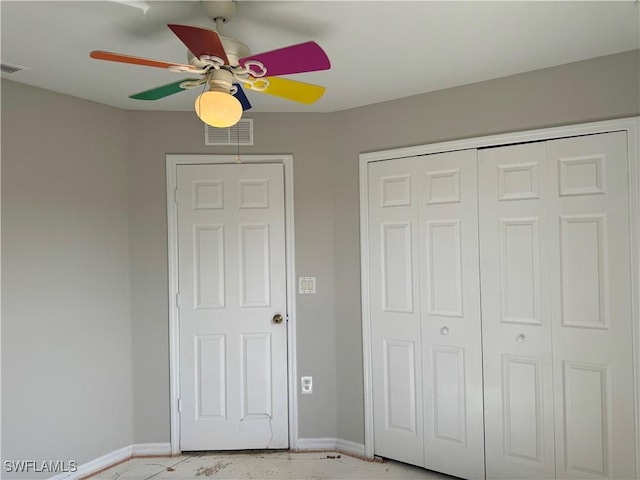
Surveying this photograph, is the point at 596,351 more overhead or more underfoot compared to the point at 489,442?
more overhead

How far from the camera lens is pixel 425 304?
111 inches

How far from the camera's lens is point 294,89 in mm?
1814

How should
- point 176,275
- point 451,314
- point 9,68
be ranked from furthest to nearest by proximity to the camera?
1. point 176,275
2. point 451,314
3. point 9,68

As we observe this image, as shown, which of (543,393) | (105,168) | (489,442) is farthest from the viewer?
(105,168)

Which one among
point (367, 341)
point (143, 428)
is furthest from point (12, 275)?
point (367, 341)

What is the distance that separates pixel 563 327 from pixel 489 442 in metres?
0.84

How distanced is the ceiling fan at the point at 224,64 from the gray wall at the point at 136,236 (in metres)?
1.36

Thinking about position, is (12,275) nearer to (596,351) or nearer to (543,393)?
(543,393)

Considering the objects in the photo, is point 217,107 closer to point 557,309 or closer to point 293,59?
point 293,59

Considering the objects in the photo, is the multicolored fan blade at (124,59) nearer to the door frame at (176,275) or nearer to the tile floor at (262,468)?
the door frame at (176,275)

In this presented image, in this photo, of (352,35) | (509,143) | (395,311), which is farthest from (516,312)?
(352,35)

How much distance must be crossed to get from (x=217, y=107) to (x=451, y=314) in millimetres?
1957

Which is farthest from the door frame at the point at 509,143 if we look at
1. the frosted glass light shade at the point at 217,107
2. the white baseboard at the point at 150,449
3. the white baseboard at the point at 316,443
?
the frosted glass light shade at the point at 217,107

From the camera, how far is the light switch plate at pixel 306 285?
3.17m
